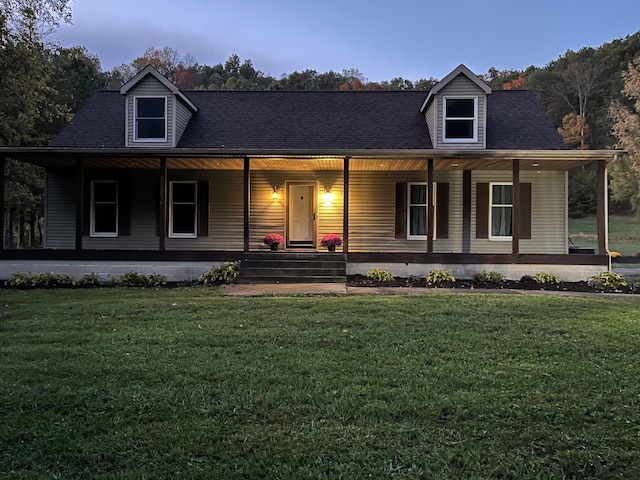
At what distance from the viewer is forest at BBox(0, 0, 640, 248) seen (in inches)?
509

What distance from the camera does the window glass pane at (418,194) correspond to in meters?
12.9

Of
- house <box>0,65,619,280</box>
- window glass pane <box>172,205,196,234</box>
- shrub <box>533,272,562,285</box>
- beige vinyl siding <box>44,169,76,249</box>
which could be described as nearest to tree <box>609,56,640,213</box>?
house <box>0,65,619,280</box>

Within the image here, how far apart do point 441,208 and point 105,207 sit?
30.5 feet

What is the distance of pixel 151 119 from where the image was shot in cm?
1249

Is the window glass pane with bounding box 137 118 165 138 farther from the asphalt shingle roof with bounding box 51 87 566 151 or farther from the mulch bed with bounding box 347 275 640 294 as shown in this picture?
the mulch bed with bounding box 347 275 640 294

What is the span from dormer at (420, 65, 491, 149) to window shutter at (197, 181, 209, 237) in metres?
6.33

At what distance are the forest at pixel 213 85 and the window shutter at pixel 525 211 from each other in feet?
43.9

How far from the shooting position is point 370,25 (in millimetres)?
22797

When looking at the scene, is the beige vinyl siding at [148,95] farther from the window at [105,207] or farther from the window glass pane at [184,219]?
the window glass pane at [184,219]

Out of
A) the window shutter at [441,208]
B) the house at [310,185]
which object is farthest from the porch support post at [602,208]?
the window shutter at [441,208]

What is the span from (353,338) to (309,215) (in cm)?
846

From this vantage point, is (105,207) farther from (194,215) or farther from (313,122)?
(313,122)

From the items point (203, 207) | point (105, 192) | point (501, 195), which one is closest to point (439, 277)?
point (501, 195)

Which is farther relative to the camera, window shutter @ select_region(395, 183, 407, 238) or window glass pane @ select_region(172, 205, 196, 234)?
window glass pane @ select_region(172, 205, 196, 234)
